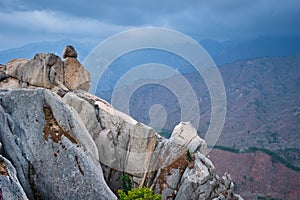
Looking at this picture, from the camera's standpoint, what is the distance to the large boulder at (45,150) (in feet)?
96.5

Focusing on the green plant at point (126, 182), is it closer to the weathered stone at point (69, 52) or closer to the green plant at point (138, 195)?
the green plant at point (138, 195)

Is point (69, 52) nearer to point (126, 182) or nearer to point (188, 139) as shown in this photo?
point (188, 139)

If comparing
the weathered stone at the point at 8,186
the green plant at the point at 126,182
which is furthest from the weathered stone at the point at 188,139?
the weathered stone at the point at 8,186

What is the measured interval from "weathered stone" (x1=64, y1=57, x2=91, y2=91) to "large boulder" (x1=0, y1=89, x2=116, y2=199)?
18690mm

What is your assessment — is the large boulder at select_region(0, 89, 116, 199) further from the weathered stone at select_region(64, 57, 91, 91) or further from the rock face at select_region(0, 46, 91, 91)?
the weathered stone at select_region(64, 57, 91, 91)

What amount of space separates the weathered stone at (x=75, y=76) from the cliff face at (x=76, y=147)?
0.48 feet

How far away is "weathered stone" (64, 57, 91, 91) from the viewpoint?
51062mm

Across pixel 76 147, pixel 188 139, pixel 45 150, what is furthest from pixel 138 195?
pixel 188 139

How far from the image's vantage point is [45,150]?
30.4m

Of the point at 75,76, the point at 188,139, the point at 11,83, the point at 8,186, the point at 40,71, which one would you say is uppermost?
the point at 75,76

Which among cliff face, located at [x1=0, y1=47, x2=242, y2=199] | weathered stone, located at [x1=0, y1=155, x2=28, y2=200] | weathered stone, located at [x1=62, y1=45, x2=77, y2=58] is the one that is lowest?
weathered stone, located at [x1=0, y1=155, x2=28, y2=200]

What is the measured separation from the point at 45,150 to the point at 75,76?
74.4ft

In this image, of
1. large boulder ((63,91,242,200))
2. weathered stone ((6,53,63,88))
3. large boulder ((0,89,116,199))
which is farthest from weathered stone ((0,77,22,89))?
large boulder ((0,89,116,199))

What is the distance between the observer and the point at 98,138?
42.0 meters
